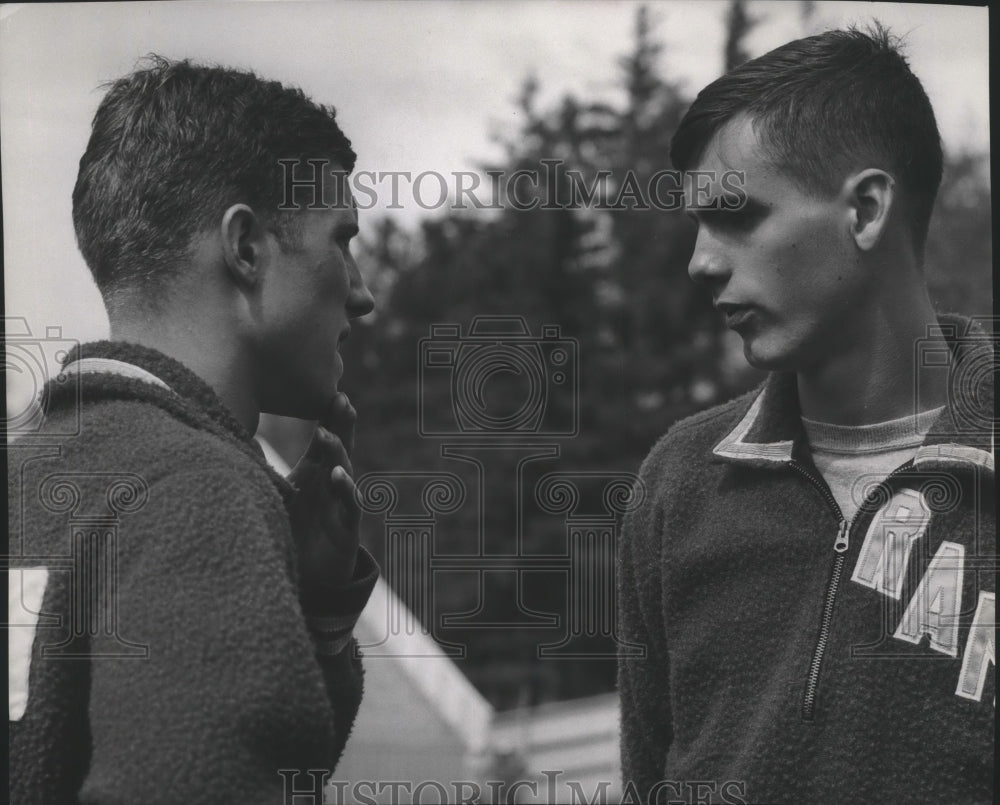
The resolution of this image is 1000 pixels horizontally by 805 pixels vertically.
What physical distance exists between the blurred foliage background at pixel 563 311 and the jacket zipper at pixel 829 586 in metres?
0.31

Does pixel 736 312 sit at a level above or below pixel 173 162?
below

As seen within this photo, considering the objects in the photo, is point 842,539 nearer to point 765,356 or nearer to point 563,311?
point 765,356

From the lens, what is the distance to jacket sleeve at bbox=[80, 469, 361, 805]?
0.77 meters

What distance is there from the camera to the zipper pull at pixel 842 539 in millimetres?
1183

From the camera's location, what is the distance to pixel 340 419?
124 cm

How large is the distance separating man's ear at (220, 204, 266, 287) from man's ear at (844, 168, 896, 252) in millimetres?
636

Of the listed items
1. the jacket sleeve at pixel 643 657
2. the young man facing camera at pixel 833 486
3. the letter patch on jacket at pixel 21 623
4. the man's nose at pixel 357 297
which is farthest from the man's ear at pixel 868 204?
the letter patch on jacket at pixel 21 623

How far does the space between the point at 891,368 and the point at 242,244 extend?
71cm

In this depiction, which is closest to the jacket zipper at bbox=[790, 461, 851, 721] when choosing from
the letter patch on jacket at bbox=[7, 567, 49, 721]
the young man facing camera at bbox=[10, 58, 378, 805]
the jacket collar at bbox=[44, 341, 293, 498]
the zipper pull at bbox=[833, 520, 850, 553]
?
the zipper pull at bbox=[833, 520, 850, 553]

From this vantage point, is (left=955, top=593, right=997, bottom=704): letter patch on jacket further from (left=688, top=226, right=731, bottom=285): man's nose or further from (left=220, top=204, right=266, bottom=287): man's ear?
(left=220, top=204, right=266, bottom=287): man's ear

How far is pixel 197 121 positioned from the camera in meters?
1.11

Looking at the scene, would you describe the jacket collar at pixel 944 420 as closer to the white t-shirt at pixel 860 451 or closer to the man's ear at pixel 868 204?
the white t-shirt at pixel 860 451

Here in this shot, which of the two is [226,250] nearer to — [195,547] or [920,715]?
[195,547]

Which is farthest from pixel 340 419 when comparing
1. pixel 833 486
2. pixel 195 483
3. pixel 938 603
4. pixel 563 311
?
pixel 563 311
